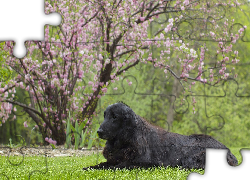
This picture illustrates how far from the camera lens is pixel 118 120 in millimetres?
4137

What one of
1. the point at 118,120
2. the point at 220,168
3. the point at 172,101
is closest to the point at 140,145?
the point at 118,120

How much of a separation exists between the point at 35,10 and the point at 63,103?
15.9 feet

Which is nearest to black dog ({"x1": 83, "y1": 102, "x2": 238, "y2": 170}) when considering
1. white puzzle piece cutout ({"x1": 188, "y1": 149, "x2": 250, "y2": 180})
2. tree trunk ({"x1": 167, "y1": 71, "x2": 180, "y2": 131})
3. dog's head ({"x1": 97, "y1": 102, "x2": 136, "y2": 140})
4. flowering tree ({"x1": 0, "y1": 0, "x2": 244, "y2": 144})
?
dog's head ({"x1": 97, "y1": 102, "x2": 136, "y2": 140})

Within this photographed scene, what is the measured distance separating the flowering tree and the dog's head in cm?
369

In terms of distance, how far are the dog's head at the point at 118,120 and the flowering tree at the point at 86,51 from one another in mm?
3685

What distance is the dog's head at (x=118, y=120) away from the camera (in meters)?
4.07

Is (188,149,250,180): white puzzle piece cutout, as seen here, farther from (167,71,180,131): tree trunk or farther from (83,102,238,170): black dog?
(167,71,180,131): tree trunk

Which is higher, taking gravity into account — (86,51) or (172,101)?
(86,51)

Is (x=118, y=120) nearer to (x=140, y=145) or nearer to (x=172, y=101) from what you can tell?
(x=140, y=145)

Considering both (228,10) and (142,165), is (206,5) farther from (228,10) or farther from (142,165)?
(142,165)

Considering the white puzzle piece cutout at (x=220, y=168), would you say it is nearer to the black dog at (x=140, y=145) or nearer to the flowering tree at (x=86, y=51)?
the black dog at (x=140, y=145)

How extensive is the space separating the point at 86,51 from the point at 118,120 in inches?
166

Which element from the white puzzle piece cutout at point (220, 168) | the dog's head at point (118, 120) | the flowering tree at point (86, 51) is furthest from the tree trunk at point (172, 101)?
the white puzzle piece cutout at point (220, 168)

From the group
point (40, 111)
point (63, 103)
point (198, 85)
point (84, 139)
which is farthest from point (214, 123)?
point (40, 111)
